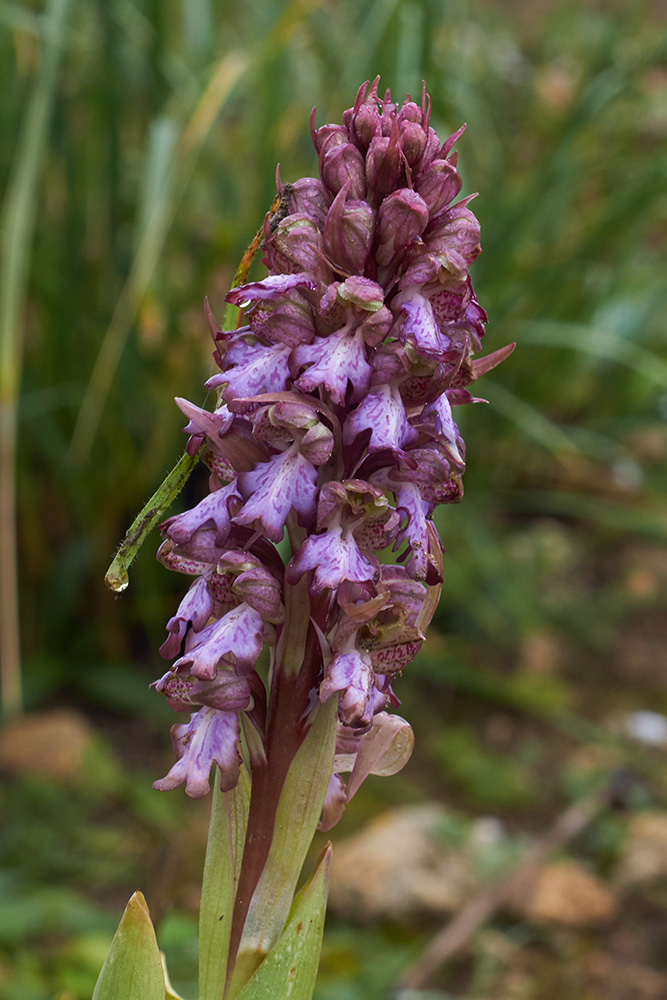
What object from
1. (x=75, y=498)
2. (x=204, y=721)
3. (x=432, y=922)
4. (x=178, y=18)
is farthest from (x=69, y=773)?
(x=178, y=18)

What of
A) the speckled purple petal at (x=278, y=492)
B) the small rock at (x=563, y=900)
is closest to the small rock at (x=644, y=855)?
the small rock at (x=563, y=900)

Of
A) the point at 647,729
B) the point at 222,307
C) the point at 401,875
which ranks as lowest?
the point at 647,729

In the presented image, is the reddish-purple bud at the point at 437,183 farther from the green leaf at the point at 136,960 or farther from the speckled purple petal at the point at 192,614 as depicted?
the green leaf at the point at 136,960

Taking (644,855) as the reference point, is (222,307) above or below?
above

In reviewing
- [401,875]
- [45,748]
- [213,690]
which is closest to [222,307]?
[45,748]

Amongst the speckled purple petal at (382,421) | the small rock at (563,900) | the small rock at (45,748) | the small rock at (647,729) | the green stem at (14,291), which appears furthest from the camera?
the small rock at (647,729)

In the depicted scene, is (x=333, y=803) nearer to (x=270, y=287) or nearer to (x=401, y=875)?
(x=270, y=287)

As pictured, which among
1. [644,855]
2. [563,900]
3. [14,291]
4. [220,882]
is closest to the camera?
[220,882]
